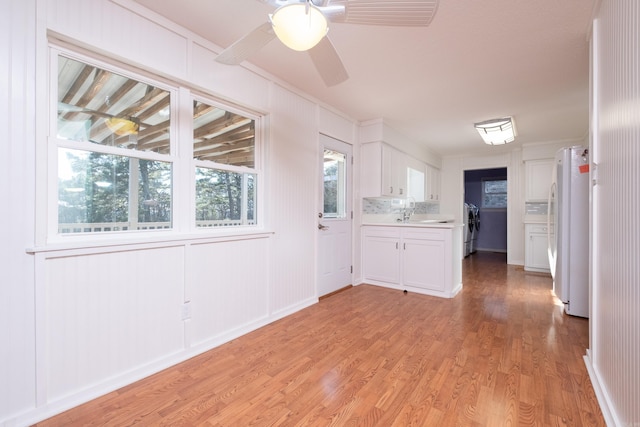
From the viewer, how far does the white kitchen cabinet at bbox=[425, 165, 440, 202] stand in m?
6.12

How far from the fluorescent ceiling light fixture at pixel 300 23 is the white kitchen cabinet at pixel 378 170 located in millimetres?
3122

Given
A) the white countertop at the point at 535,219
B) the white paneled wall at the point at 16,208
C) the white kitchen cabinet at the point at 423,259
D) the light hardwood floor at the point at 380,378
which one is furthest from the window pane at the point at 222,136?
the white countertop at the point at 535,219

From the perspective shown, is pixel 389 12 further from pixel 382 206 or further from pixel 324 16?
pixel 382 206

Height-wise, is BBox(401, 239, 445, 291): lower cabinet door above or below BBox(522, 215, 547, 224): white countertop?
below

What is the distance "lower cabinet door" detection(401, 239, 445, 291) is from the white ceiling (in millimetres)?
1789

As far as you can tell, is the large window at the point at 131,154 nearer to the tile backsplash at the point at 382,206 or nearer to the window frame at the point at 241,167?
the window frame at the point at 241,167

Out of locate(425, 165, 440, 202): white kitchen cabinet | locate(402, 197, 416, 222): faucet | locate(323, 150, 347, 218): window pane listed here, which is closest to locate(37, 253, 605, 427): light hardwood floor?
locate(323, 150, 347, 218): window pane

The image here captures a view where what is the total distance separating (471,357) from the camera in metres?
2.16

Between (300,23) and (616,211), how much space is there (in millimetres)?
1735

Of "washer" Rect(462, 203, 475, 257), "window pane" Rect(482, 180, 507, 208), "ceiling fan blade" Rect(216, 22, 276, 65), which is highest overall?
"ceiling fan blade" Rect(216, 22, 276, 65)

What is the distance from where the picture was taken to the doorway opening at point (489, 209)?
25.8 feet

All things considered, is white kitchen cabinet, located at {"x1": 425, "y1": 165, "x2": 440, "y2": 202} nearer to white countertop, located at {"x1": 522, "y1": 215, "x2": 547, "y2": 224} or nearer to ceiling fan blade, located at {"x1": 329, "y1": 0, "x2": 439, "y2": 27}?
white countertop, located at {"x1": 522, "y1": 215, "x2": 547, "y2": 224}

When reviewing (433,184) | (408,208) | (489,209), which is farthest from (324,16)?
(489,209)

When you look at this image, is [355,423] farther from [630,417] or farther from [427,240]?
[427,240]
